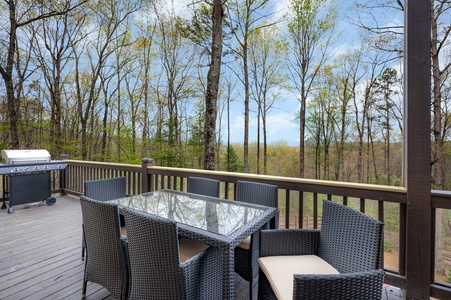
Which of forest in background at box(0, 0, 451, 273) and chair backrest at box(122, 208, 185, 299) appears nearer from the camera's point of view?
chair backrest at box(122, 208, 185, 299)

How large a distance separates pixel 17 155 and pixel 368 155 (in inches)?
456

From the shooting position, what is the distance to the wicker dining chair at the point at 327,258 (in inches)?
36.3

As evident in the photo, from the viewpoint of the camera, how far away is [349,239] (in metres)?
1.59

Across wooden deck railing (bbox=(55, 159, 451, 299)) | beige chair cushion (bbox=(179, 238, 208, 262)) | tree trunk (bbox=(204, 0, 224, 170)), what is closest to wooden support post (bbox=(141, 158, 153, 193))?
wooden deck railing (bbox=(55, 159, 451, 299))

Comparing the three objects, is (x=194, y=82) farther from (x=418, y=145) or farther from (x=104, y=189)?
(x=418, y=145)

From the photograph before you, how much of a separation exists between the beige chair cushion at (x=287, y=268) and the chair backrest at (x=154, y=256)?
613mm

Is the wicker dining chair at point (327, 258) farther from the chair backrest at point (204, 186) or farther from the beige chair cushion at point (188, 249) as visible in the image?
the chair backrest at point (204, 186)

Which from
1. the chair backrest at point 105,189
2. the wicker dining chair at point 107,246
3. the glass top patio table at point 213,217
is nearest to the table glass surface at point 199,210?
the glass top patio table at point 213,217

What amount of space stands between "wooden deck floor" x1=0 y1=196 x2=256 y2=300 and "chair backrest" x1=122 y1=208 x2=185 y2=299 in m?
0.94

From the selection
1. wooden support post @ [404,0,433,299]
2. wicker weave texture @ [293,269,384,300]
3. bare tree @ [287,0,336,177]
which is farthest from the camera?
bare tree @ [287,0,336,177]

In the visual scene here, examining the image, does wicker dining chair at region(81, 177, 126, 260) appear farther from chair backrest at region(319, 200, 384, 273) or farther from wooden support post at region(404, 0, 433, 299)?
wooden support post at region(404, 0, 433, 299)

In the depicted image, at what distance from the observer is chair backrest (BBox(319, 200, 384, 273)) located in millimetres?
1412

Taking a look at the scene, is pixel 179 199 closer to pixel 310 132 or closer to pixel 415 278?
pixel 415 278

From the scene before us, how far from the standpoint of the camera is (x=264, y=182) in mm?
2836
